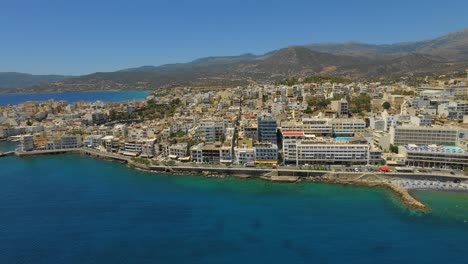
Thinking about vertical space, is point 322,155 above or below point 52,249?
above

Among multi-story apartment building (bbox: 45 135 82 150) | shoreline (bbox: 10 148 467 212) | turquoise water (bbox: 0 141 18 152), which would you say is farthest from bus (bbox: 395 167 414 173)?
turquoise water (bbox: 0 141 18 152)

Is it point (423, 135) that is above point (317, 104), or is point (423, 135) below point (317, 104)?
below

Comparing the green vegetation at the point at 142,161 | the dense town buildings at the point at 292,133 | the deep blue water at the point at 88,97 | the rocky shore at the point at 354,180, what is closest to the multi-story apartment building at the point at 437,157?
the dense town buildings at the point at 292,133

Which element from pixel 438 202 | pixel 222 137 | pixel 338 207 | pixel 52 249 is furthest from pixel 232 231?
pixel 222 137

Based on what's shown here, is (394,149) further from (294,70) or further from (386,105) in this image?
(294,70)

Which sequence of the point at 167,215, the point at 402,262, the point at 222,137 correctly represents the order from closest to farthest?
the point at 402,262, the point at 167,215, the point at 222,137

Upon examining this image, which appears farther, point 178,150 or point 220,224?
point 178,150

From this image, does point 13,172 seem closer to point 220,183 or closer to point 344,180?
point 220,183

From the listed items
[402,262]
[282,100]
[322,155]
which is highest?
[282,100]

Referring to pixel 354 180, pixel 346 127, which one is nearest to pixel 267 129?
pixel 346 127

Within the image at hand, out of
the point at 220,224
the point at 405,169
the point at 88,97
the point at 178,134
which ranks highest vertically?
the point at 88,97
